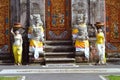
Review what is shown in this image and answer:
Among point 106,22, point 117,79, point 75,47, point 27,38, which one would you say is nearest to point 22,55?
point 27,38

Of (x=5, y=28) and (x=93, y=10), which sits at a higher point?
(x=93, y=10)

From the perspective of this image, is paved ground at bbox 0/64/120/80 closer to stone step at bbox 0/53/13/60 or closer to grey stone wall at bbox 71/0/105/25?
stone step at bbox 0/53/13/60

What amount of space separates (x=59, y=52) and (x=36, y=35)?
4.66 feet

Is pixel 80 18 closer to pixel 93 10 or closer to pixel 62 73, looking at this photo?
pixel 93 10

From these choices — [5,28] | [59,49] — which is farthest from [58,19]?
[5,28]

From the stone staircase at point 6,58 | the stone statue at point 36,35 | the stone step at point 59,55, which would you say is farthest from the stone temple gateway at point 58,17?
the stone step at point 59,55

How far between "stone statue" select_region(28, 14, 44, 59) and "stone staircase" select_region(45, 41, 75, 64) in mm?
516

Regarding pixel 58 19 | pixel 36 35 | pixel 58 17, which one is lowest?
pixel 36 35

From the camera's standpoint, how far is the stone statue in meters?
20.1

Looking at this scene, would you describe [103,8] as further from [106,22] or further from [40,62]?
[40,62]

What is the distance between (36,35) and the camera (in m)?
20.3

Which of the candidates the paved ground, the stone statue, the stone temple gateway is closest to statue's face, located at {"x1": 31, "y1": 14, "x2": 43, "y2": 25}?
the stone statue

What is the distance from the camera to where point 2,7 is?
2148 cm

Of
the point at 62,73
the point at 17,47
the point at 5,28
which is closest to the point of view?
the point at 62,73
